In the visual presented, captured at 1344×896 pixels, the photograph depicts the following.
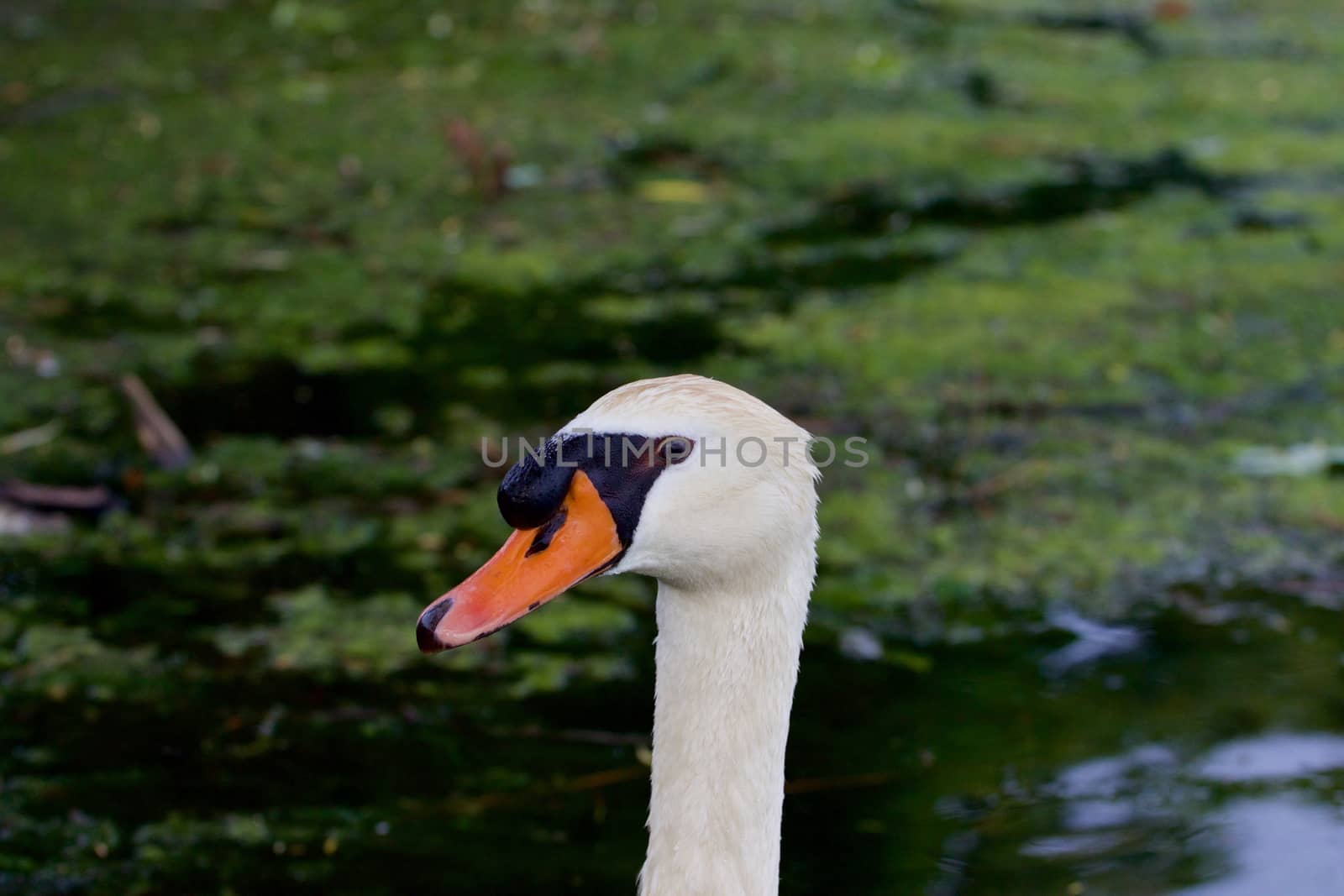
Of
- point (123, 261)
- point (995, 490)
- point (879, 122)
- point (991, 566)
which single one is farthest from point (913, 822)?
point (879, 122)

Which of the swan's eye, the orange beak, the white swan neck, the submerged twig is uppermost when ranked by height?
the swan's eye

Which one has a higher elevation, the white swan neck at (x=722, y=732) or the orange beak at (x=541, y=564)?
the orange beak at (x=541, y=564)

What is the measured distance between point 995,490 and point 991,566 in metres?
0.38

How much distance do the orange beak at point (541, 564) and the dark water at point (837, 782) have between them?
1137mm

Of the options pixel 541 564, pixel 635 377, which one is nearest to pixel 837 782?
pixel 541 564

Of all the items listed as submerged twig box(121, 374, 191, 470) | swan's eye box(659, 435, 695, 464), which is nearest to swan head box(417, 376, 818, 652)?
swan's eye box(659, 435, 695, 464)

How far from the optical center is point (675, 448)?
82.2 inches

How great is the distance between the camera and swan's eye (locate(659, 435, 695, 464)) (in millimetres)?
2078

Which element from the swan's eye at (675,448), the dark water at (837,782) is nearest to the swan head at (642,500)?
the swan's eye at (675,448)

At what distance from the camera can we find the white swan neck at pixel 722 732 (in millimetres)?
2172

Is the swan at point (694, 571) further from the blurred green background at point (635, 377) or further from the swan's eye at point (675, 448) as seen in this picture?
the blurred green background at point (635, 377)

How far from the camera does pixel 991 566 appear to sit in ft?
13.3

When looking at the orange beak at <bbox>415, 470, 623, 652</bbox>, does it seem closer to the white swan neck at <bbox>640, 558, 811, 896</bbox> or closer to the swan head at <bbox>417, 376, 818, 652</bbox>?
the swan head at <bbox>417, 376, 818, 652</bbox>

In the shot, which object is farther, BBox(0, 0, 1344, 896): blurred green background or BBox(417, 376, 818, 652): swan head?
BBox(0, 0, 1344, 896): blurred green background
